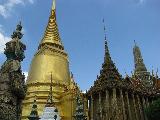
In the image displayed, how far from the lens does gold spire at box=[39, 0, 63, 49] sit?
34781 millimetres

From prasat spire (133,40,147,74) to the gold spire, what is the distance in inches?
460

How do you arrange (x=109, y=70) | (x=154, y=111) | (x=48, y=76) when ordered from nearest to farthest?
(x=154, y=111) → (x=109, y=70) → (x=48, y=76)

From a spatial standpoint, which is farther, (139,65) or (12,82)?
(139,65)

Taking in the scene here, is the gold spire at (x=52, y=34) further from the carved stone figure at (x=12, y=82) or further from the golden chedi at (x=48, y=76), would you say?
the carved stone figure at (x=12, y=82)

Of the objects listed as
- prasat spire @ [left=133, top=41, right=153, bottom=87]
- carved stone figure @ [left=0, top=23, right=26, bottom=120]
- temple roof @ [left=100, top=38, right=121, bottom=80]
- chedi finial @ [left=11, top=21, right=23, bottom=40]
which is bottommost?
carved stone figure @ [left=0, top=23, right=26, bottom=120]

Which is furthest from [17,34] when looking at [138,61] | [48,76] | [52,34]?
[138,61]

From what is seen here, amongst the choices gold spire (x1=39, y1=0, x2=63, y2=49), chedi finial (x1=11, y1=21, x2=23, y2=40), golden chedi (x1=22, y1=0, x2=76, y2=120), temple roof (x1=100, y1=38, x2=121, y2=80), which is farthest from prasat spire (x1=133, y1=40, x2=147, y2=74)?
chedi finial (x1=11, y1=21, x2=23, y2=40)

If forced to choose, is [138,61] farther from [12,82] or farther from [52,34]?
[12,82]

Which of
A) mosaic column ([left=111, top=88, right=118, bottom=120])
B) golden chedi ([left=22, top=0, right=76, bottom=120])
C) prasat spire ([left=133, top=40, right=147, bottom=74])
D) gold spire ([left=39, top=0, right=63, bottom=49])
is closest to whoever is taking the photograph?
mosaic column ([left=111, top=88, right=118, bottom=120])

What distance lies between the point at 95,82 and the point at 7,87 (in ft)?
57.8

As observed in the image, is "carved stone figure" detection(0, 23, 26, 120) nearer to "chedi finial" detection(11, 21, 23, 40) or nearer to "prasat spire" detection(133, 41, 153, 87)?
"chedi finial" detection(11, 21, 23, 40)

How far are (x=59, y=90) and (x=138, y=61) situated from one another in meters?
16.2

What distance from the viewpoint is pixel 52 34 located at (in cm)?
3619

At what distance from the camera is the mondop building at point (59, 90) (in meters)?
6.22
